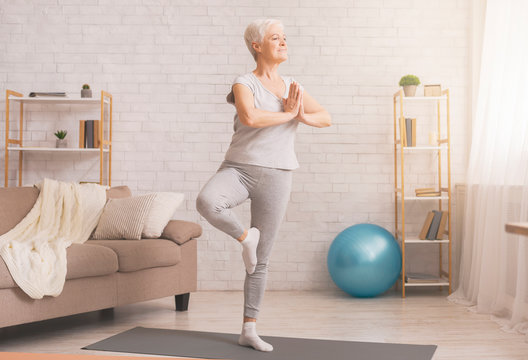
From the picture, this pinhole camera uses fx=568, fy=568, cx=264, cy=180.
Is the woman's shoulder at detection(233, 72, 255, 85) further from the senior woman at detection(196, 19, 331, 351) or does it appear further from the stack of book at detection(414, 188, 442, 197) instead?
the stack of book at detection(414, 188, 442, 197)

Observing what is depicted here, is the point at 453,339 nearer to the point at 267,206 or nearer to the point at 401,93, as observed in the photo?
the point at 267,206

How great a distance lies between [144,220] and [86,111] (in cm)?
159

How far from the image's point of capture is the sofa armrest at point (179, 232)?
12.0ft

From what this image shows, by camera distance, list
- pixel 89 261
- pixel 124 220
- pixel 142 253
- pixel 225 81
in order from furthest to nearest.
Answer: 1. pixel 225 81
2. pixel 124 220
3. pixel 142 253
4. pixel 89 261

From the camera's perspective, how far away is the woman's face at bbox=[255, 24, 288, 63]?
2.68 meters

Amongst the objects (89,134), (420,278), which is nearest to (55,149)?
(89,134)

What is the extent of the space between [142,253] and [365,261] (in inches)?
64.7

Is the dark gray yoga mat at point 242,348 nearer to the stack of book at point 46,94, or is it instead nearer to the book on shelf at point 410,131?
the book on shelf at point 410,131

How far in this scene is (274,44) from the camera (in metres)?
2.67

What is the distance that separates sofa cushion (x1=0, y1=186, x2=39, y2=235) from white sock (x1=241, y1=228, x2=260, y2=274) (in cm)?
179

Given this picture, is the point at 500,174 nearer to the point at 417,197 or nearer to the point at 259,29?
the point at 417,197

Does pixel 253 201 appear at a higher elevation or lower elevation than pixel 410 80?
lower

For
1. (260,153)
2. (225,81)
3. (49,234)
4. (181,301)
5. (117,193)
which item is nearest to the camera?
(260,153)

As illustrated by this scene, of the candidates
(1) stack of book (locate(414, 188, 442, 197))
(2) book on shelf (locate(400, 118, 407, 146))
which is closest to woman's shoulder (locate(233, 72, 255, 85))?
(2) book on shelf (locate(400, 118, 407, 146))
